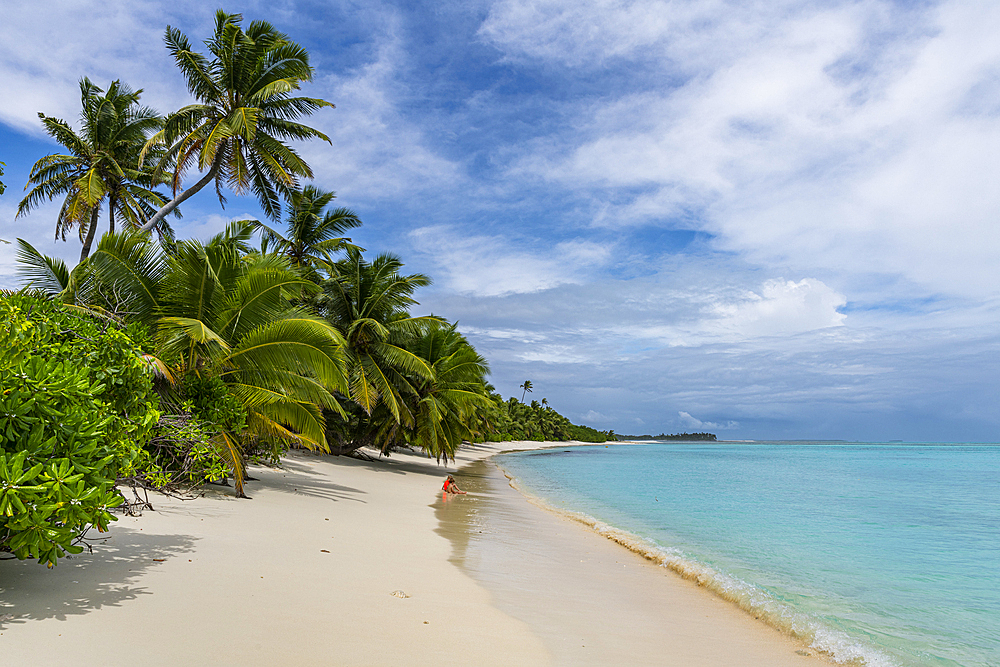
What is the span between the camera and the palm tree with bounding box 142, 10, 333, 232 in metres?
17.0

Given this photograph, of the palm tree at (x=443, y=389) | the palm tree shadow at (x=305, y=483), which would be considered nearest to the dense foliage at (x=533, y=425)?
the palm tree at (x=443, y=389)

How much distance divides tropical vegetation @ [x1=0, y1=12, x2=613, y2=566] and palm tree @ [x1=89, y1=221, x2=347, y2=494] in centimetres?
3

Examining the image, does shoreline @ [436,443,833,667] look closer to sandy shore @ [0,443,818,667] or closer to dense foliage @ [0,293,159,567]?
sandy shore @ [0,443,818,667]

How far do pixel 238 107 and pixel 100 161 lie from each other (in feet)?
30.0

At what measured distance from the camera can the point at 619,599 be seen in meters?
6.63

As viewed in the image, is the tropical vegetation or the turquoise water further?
the turquoise water

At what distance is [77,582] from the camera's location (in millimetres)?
4414

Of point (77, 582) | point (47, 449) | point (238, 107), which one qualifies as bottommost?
point (77, 582)

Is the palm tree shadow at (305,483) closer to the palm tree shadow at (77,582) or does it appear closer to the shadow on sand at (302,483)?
the shadow on sand at (302,483)

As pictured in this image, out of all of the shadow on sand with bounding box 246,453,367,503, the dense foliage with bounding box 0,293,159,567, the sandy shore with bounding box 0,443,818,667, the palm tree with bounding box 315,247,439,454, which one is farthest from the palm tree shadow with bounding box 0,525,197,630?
the palm tree with bounding box 315,247,439,454

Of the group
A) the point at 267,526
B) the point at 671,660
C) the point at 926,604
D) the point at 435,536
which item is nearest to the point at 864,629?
the point at 926,604

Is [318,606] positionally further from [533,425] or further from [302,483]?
[533,425]

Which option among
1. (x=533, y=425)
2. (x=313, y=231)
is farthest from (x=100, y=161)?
(x=533, y=425)

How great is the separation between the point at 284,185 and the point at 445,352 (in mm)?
9574
